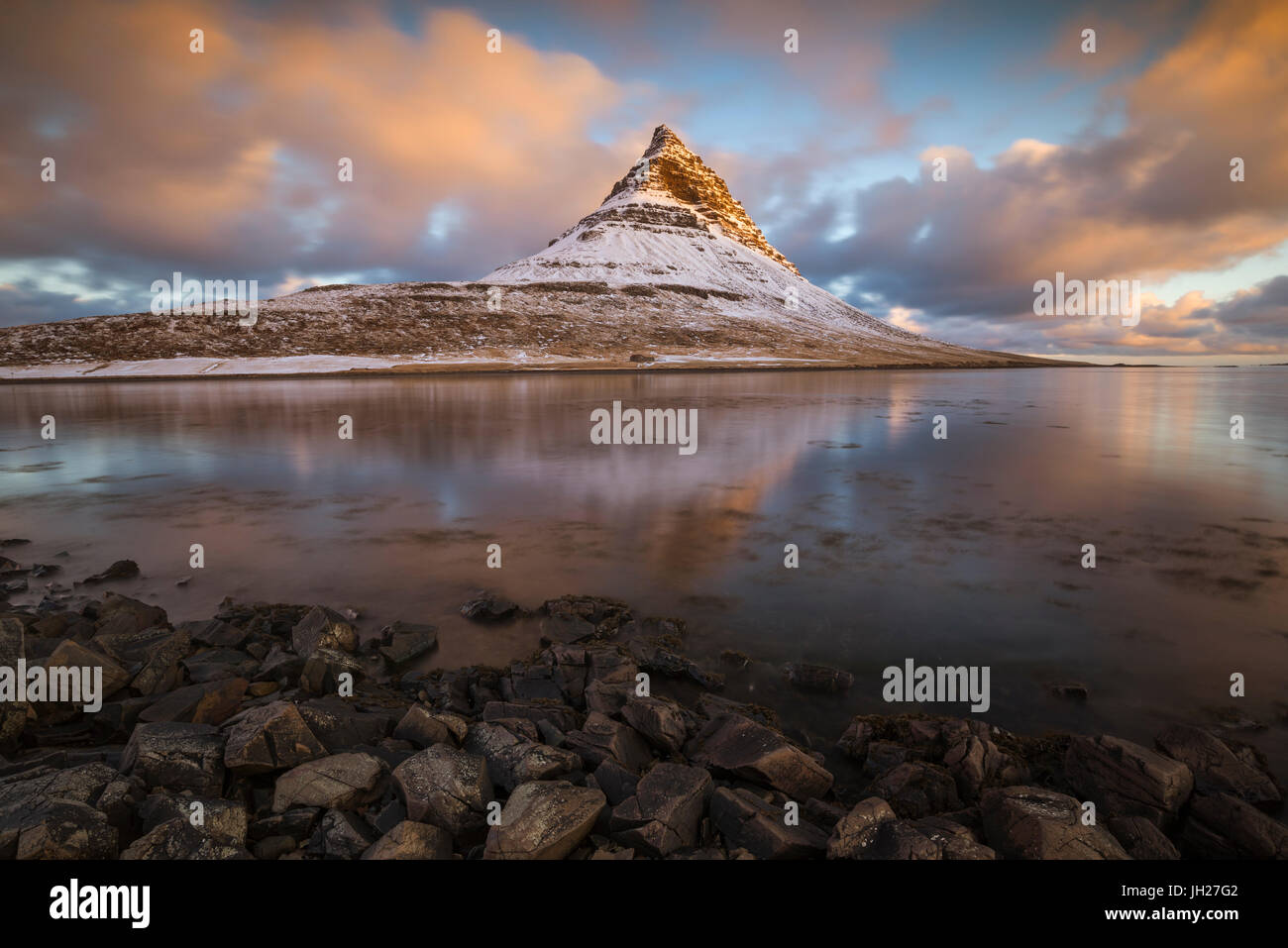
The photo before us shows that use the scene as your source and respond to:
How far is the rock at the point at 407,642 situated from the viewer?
23.2 feet

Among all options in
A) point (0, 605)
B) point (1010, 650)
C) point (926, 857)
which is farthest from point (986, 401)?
point (0, 605)

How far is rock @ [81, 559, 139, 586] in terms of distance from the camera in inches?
372

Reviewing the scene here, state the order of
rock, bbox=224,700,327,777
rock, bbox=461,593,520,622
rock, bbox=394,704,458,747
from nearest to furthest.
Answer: rock, bbox=224,700,327,777 → rock, bbox=394,704,458,747 → rock, bbox=461,593,520,622

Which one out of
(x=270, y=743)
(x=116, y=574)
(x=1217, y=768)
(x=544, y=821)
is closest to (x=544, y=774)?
(x=544, y=821)

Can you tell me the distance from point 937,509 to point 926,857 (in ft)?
36.1

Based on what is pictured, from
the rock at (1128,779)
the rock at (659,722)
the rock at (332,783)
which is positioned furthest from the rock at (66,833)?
the rock at (1128,779)

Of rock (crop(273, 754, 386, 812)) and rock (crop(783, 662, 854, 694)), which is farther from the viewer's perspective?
rock (crop(783, 662, 854, 694))

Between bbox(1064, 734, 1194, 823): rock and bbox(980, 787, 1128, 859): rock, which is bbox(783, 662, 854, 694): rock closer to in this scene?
bbox(1064, 734, 1194, 823): rock

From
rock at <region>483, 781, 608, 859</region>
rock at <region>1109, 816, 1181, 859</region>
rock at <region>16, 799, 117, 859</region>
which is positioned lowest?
rock at <region>1109, 816, 1181, 859</region>

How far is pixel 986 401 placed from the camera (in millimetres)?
48219

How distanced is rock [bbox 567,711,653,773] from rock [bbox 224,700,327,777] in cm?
214

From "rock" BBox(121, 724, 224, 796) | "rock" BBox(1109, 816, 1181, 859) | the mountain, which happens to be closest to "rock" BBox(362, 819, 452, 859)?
"rock" BBox(121, 724, 224, 796)

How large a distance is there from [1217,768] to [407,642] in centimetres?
817
